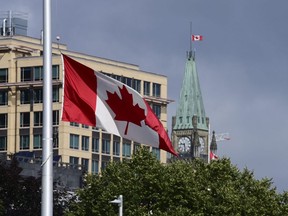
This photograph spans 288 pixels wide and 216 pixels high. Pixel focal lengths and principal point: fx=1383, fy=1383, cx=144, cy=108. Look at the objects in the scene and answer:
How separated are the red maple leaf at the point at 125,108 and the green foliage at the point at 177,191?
5461 cm

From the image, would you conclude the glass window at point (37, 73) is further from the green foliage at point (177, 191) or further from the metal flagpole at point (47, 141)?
the metal flagpole at point (47, 141)

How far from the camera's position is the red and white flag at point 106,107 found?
3002 centimetres

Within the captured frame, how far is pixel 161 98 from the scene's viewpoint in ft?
603

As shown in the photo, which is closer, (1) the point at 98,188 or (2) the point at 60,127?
(1) the point at 98,188

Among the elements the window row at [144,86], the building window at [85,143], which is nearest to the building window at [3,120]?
the building window at [85,143]

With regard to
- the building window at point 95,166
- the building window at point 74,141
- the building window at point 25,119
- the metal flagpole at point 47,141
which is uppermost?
the building window at point 25,119

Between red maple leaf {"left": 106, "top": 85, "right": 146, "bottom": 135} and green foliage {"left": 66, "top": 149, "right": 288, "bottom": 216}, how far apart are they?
5461 centimetres

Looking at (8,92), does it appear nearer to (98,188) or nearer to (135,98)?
(98,188)

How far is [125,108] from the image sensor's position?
3106cm

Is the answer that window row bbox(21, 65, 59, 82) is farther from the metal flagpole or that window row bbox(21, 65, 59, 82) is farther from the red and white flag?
the metal flagpole

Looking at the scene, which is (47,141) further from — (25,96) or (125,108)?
(25,96)

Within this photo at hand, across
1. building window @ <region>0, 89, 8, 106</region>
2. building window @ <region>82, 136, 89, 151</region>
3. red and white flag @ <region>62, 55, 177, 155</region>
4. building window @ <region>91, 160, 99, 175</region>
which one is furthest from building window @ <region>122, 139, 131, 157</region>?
red and white flag @ <region>62, 55, 177, 155</region>

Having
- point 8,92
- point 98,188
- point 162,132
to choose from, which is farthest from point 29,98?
point 162,132

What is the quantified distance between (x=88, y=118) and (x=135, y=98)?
1527mm
